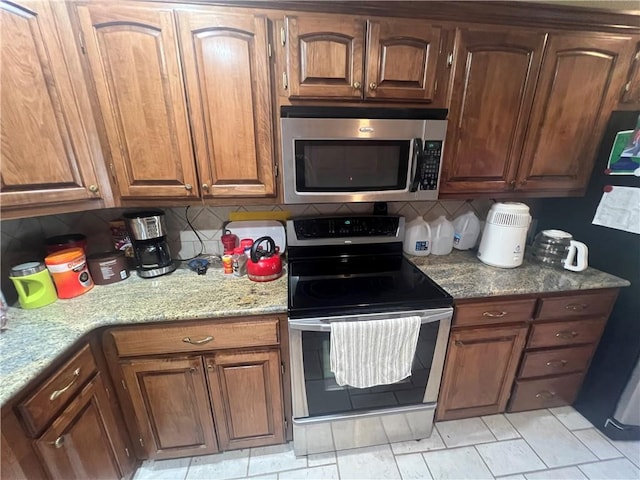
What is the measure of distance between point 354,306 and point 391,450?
950 mm

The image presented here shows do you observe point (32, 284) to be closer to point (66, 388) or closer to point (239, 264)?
point (66, 388)

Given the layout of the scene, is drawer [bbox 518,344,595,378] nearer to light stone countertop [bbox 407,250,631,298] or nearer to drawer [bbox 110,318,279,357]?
light stone countertop [bbox 407,250,631,298]

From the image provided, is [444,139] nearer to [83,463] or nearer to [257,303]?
[257,303]

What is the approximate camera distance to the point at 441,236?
1.69m

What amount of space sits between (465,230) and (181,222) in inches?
70.1

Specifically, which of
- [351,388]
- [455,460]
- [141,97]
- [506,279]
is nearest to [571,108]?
[506,279]

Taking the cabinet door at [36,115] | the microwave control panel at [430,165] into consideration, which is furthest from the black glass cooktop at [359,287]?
the cabinet door at [36,115]

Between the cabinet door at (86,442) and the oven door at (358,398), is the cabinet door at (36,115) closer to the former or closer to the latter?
the cabinet door at (86,442)

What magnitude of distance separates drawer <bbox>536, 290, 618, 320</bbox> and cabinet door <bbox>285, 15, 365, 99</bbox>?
1418 mm

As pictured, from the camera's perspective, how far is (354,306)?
1144 millimetres

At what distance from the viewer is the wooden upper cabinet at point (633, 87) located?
1.32 meters

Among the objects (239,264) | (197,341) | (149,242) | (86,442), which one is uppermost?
(149,242)

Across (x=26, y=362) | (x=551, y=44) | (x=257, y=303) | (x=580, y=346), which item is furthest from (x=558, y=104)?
(x=26, y=362)

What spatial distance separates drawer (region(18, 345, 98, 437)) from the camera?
0.79 meters
